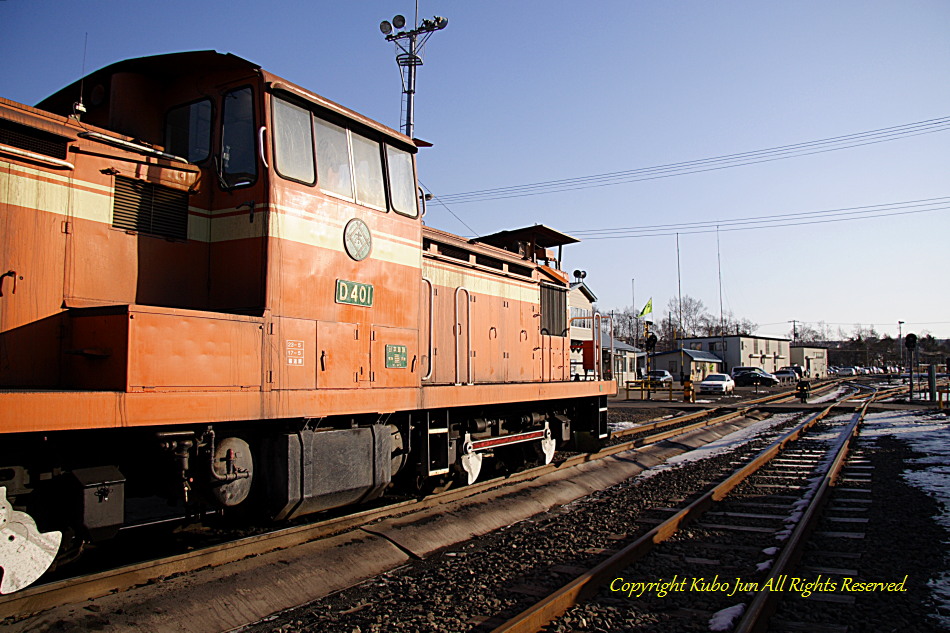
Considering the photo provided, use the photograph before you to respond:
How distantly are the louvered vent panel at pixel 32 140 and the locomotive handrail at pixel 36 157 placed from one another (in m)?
0.04

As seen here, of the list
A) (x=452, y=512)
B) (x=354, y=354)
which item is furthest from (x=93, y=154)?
(x=452, y=512)

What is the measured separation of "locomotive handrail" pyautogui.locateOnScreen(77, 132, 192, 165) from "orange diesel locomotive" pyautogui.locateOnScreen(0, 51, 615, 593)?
0.02 meters

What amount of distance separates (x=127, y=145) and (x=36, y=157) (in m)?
0.65

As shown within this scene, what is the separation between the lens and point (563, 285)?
11500 mm

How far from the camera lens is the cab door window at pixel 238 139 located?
543 cm

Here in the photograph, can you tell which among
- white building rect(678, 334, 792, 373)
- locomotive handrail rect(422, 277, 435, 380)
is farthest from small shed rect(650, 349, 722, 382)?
locomotive handrail rect(422, 277, 435, 380)

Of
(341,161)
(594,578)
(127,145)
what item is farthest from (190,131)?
(594,578)

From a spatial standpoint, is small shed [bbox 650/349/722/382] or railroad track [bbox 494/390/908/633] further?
small shed [bbox 650/349/722/382]

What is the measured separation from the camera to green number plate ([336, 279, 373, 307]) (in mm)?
5953

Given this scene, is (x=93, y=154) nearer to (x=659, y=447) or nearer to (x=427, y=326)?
(x=427, y=326)

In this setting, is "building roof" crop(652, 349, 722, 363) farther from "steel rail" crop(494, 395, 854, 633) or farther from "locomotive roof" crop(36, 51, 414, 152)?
"locomotive roof" crop(36, 51, 414, 152)

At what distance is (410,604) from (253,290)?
2.72 meters

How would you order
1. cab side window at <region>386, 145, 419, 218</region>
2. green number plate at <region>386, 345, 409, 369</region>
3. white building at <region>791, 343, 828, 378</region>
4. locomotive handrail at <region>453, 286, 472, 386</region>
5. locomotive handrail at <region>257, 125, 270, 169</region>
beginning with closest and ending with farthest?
locomotive handrail at <region>257, 125, 270, 169</region> → green number plate at <region>386, 345, 409, 369</region> → cab side window at <region>386, 145, 419, 218</region> → locomotive handrail at <region>453, 286, 472, 386</region> → white building at <region>791, 343, 828, 378</region>

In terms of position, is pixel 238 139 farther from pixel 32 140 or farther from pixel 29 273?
pixel 29 273
